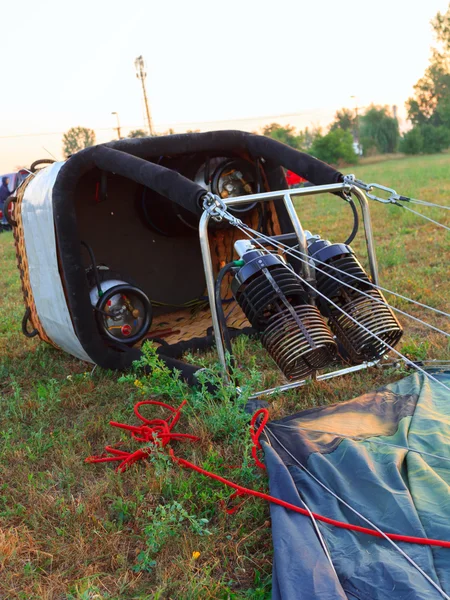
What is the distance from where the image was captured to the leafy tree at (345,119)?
70.0m

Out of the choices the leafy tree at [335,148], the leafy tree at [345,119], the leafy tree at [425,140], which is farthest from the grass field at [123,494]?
the leafy tree at [345,119]

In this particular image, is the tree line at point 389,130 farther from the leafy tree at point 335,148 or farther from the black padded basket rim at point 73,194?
the black padded basket rim at point 73,194

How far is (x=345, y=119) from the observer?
70250mm

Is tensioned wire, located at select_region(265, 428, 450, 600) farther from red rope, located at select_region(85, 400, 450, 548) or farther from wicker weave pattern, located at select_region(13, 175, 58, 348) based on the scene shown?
wicker weave pattern, located at select_region(13, 175, 58, 348)

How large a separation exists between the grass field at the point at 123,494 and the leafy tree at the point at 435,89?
215ft

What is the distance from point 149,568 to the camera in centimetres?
212

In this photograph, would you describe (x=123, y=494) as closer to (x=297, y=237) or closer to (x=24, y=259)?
(x=297, y=237)

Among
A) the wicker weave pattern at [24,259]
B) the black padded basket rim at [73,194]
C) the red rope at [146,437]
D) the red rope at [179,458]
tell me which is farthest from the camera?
the wicker weave pattern at [24,259]

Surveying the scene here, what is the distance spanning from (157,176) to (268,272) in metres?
0.82

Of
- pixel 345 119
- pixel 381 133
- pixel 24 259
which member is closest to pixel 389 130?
pixel 381 133

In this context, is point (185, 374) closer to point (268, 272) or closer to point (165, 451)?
point (165, 451)

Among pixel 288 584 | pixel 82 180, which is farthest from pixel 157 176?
pixel 288 584

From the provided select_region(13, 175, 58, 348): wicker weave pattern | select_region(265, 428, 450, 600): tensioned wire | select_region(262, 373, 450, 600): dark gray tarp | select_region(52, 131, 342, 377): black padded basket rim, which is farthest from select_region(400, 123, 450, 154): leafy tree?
select_region(265, 428, 450, 600): tensioned wire

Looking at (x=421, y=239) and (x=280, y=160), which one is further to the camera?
(x=421, y=239)
